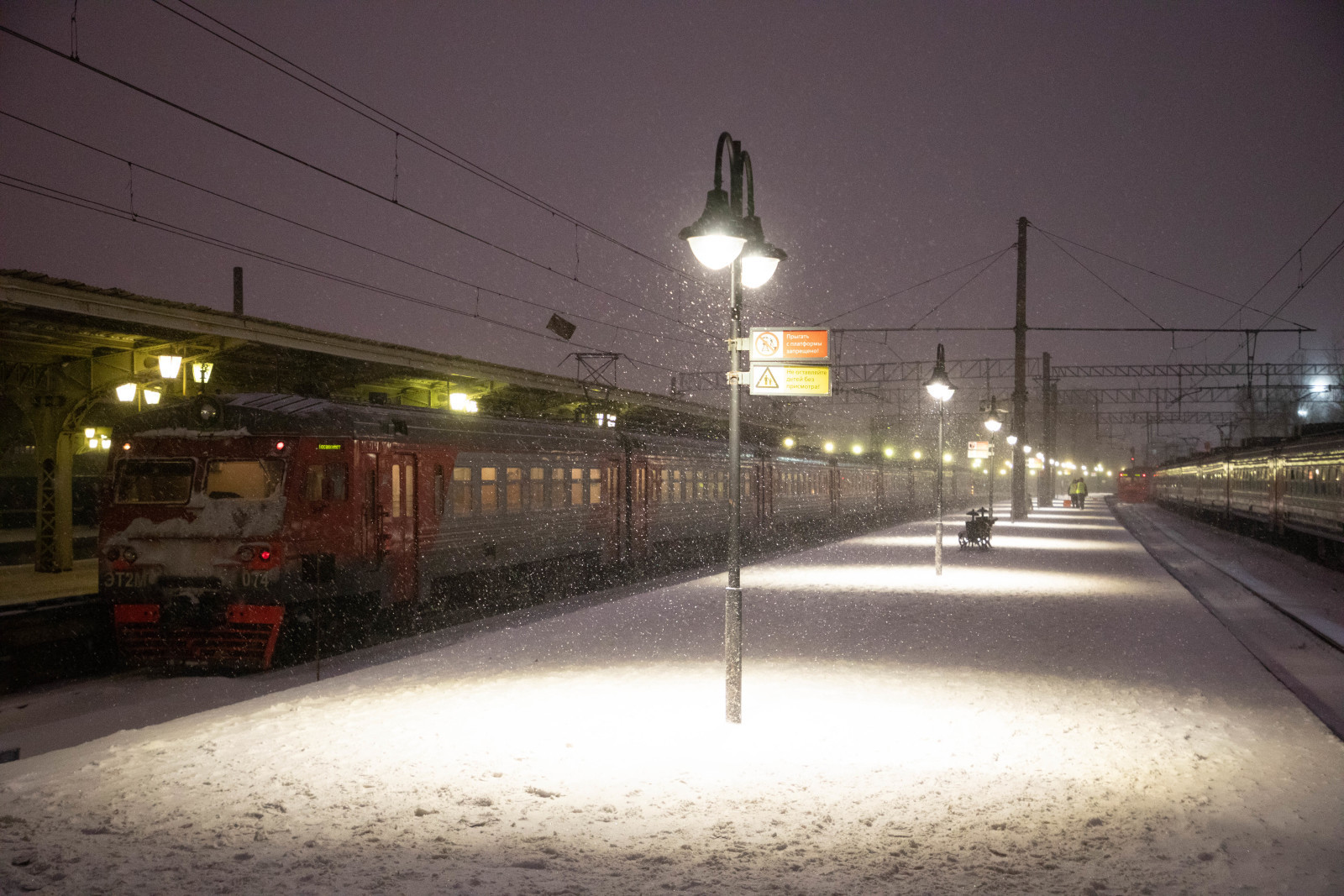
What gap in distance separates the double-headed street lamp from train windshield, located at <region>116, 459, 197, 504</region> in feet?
21.0

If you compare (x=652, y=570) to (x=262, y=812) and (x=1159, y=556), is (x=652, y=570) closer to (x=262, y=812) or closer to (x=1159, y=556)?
(x=1159, y=556)

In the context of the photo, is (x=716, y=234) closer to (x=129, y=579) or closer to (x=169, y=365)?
(x=129, y=579)

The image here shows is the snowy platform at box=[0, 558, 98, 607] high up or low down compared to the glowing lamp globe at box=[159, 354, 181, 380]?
down

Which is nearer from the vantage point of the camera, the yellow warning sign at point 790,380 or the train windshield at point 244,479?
the yellow warning sign at point 790,380

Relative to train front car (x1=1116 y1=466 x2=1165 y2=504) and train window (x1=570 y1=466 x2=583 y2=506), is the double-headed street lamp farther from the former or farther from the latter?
train front car (x1=1116 y1=466 x2=1165 y2=504)

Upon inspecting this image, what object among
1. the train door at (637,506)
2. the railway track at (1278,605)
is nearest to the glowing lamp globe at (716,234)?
the railway track at (1278,605)

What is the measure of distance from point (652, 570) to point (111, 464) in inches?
513

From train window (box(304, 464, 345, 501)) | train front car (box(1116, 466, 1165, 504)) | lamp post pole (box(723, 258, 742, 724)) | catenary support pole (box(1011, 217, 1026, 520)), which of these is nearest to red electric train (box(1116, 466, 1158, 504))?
train front car (box(1116, 466, 1165, 504))

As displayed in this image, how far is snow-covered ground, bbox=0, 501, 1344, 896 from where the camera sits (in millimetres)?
5289

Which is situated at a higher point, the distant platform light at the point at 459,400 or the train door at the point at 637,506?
the distant platform light at the point at 459,400

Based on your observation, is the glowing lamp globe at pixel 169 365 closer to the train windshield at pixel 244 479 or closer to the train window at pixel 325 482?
the train windshield at pixel 244 479

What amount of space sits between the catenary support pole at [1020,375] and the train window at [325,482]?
101 feet

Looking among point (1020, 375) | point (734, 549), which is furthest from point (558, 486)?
point (1020, 375)

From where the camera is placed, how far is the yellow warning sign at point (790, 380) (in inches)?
355
